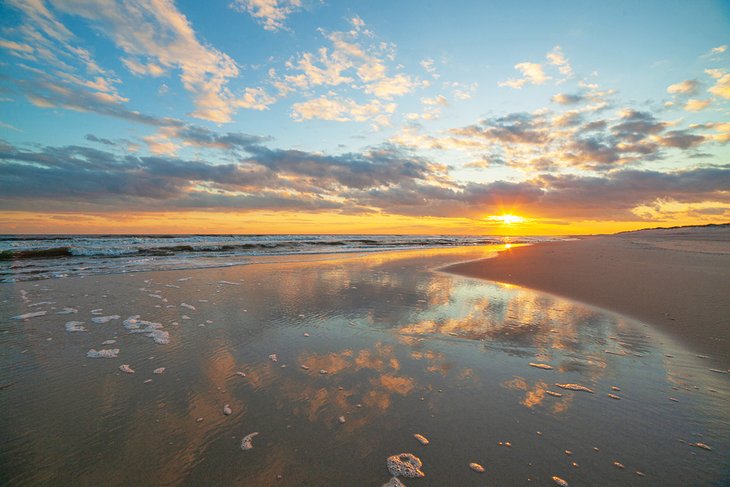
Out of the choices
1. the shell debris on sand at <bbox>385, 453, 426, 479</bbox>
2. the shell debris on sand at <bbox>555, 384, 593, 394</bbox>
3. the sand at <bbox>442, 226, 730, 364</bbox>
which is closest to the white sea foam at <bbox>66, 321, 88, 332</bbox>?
the shell debris on sand at <bbox>385, 453, 426, 479</bbox>

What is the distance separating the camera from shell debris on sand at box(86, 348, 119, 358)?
512 cm

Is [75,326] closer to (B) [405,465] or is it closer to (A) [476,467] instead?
(B) [405,465]

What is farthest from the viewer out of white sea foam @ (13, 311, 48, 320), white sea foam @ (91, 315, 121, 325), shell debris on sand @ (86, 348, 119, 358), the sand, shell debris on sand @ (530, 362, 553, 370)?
white sea foam @ (13, 311, 48, 320)

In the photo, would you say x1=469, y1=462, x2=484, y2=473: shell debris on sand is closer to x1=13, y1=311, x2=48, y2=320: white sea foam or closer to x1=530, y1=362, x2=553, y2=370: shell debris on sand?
x1=530, y1=362, x2=553, y2=370: shell debris on sand

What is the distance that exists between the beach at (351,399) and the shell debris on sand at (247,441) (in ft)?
0.08

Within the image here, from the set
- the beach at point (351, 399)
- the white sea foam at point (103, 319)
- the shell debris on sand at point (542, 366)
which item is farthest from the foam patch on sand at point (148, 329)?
the shell debris on sand at point (542, 366)

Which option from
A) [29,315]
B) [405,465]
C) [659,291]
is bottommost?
[29,315]

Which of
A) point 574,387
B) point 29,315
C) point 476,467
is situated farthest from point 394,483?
point 29,315

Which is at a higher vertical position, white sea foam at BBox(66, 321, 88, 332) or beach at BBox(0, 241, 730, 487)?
beach at BBox(0, 241, 730, 487)

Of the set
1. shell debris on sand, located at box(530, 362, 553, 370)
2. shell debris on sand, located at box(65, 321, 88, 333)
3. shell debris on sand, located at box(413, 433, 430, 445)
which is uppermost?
shell debris on sand, located at box(530, 362, 553, 370)

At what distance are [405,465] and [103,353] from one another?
17.8 feet

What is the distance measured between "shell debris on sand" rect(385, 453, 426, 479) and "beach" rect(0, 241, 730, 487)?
49mm

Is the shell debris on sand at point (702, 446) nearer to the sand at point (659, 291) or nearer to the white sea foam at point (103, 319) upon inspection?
the sand at point (659, 291)

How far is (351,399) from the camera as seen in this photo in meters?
3.81
